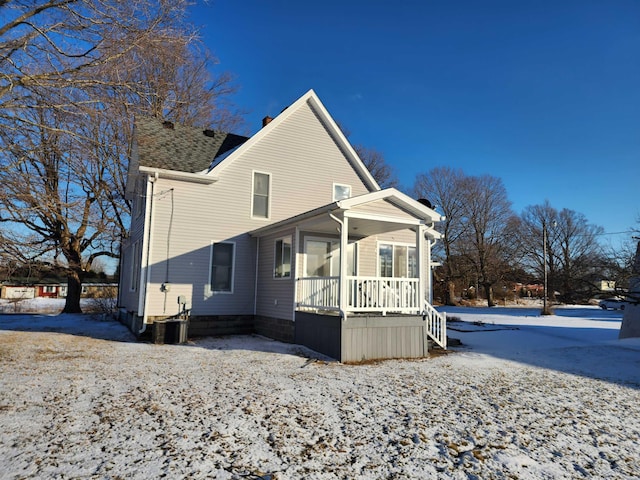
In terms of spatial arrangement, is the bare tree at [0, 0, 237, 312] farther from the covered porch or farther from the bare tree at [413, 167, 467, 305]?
the bare tree at [413, 167, 467, 305]

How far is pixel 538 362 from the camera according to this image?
30.4 feet

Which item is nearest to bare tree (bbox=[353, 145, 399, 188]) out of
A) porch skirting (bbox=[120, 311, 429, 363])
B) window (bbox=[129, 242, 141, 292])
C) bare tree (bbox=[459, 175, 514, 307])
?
bare tree (bbox=[459, 175, 514, 307])

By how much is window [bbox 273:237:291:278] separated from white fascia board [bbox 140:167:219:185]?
9.29ft

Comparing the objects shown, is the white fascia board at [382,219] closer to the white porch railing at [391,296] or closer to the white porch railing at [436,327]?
the white porch railing at [391,296]

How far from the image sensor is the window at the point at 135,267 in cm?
1295

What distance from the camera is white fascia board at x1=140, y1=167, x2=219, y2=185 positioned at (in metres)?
11.6

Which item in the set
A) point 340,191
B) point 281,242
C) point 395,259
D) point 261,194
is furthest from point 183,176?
point 395,259

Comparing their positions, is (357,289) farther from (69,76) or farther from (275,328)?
(69,76)

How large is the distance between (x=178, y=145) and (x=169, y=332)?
619 centimetres

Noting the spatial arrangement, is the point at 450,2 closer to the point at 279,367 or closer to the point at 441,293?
the point at 279,367

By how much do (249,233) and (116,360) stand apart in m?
5.62

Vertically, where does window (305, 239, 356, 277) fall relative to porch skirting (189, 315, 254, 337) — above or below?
above

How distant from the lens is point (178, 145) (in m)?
13.5

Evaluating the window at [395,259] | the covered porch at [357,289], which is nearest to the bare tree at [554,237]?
the window at [395,259]
